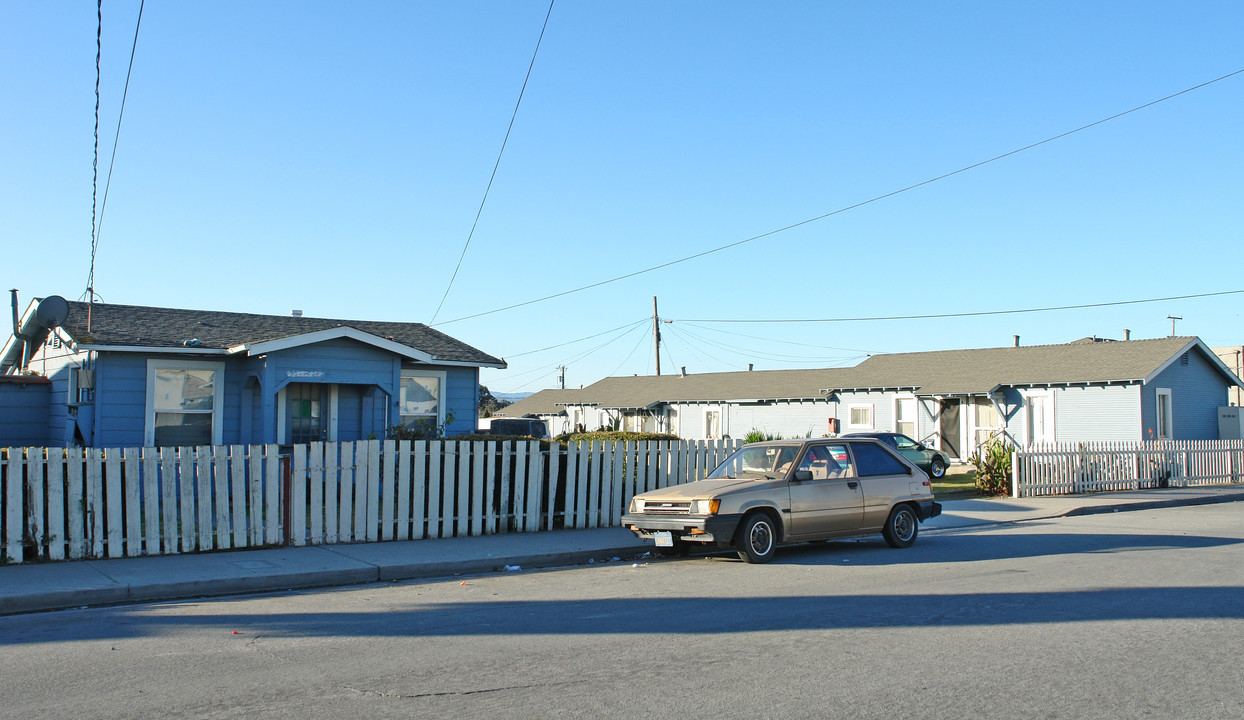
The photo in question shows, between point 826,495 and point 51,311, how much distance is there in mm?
13704

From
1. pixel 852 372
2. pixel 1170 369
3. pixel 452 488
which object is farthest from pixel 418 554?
pixel 852 372

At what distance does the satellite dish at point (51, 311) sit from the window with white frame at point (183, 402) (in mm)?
1711

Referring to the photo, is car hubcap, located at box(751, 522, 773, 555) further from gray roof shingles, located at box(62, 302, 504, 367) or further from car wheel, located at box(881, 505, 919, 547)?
gray roof shingles, located at box(62, 302, 504, 367)

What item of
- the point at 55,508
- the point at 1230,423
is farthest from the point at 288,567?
the point at 1230,423

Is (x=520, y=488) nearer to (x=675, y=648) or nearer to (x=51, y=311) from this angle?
(x=675, y=648)

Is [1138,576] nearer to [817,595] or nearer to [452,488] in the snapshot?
[817,595]

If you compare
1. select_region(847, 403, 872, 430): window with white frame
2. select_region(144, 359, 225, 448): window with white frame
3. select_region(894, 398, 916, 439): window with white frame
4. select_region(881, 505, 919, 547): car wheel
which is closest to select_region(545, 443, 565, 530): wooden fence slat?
select_region(881, 505, 919, 547): car wheel

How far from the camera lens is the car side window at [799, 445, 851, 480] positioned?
39.1 ft

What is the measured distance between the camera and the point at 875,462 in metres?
12.5

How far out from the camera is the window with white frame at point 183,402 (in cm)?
1702

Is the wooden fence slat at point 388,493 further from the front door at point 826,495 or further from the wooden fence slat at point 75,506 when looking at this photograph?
the front door at point 826,495

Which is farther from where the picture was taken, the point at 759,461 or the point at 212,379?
the point at 212,379

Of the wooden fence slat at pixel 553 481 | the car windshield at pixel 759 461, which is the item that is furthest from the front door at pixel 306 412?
the car windshield at pixel 759 461

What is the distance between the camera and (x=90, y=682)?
592 centimetres
